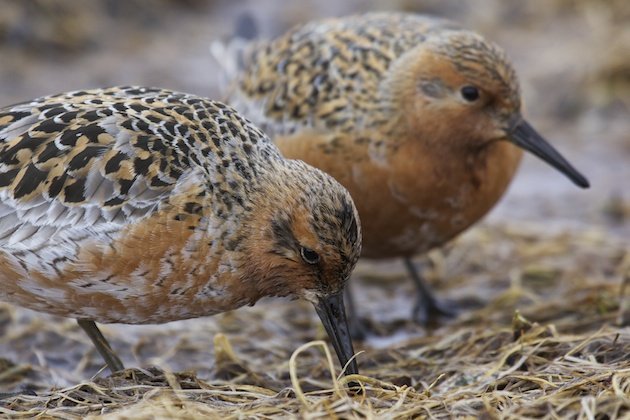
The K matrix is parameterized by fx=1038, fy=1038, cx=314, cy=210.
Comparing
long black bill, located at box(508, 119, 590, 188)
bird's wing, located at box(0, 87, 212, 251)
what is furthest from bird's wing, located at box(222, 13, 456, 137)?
bird's wing, located at box(0, 87, 212, 251)

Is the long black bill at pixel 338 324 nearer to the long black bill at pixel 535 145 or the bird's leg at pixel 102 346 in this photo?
the bird's leg at pixel 102 346

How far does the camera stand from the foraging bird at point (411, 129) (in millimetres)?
7277

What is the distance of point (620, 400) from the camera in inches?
196

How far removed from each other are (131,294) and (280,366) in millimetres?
1713

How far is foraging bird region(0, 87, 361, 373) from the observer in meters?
5.58

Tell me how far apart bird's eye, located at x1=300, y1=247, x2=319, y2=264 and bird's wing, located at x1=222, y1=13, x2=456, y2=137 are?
1.94 meters

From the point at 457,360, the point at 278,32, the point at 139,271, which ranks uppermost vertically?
the point at 139,271

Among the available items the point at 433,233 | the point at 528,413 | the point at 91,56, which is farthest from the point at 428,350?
the point at 91,56

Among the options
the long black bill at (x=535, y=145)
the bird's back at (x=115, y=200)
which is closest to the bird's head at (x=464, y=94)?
the long black bill at (x=535, y=145)

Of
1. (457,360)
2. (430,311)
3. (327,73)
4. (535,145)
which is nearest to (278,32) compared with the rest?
(327,73)

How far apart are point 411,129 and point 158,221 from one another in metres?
2.45

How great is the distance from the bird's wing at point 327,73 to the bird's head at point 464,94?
0.80 ft

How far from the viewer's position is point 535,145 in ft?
24.5

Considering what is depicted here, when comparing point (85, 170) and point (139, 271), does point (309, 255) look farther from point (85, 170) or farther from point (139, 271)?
point (85, 170)
